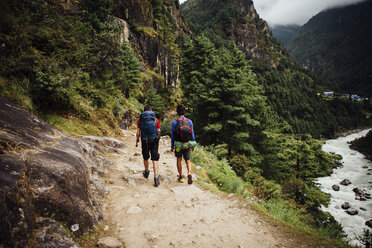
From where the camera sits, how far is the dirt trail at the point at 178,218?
11.7 ft

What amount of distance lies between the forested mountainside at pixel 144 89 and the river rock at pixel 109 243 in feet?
3.13

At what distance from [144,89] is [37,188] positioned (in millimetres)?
26176

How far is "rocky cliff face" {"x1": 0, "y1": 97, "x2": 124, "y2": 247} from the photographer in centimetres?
221

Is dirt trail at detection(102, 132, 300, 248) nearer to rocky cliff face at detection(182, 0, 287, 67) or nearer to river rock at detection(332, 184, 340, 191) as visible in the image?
river rock at detection(332, 184, 340, 191)

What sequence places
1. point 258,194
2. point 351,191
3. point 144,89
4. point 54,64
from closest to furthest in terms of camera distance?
point 54,64, point 258,194, point 144,89, point 351,191

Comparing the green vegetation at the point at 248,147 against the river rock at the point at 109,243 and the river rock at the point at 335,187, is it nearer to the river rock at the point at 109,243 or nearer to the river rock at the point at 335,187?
the river rock at the point at 109,243

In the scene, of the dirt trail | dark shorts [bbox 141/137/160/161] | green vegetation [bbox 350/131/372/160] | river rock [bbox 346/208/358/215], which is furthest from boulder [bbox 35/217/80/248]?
green vegetation [bbox 350/131/372/160]

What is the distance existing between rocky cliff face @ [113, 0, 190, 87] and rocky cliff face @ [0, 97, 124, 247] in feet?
85.5

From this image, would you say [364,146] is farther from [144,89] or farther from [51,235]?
[51,235]

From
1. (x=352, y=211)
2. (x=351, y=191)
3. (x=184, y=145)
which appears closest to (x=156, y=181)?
(x=184, y=145)

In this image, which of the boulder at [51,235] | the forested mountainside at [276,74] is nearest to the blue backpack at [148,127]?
the boulder at [51,235]

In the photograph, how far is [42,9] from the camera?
10000 millimetres

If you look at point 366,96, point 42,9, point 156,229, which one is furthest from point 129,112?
point 366,96

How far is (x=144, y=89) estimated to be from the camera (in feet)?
91.6
